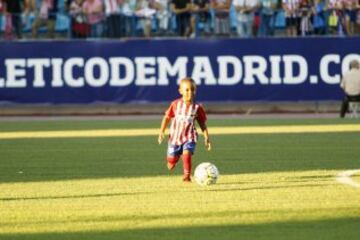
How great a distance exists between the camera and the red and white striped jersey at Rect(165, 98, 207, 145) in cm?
1700

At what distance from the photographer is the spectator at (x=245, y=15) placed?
36250 millimetres

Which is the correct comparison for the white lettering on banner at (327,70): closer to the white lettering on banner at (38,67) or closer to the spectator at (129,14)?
the spectator at (129,14)

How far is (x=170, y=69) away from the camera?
1483 inches

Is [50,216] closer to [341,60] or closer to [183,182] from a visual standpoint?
[183,182]

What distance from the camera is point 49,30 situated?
123ft

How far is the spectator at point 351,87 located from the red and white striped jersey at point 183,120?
58.2 feet

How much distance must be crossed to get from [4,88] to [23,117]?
1093 mm

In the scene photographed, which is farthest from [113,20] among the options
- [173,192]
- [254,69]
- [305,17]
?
[173,192]

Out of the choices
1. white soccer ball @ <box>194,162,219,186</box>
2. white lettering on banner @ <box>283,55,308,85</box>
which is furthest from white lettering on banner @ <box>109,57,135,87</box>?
white soccer ball @ <box>194,162,219,186</box>

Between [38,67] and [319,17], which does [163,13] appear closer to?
[38,67]

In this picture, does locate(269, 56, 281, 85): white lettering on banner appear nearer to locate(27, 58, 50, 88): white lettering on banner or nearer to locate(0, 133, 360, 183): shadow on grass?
locate(27, 58, 50, 88): white lettering on banner

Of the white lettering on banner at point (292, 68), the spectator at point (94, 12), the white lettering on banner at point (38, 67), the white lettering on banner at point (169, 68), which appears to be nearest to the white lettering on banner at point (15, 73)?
the white lettering on banner at point (38, 67)

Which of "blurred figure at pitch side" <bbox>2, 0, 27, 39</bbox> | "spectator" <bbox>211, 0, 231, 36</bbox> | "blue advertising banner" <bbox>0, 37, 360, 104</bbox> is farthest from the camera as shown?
"blue advertising banner" <bbox>0, 37, 360, 104</bbox>

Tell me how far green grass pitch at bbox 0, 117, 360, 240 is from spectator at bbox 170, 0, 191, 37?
11.4 m
